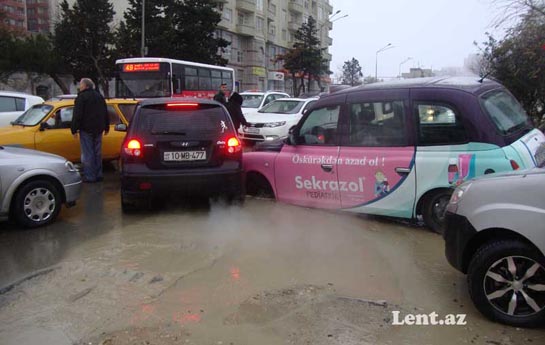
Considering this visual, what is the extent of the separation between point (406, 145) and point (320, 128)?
121 cm

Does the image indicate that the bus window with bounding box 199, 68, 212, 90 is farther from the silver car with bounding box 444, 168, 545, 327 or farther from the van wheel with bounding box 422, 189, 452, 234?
the silver car with bounding box 444, 168, 545, 327

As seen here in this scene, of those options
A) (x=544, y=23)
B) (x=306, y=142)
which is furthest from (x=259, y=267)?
(x=544, y=23)

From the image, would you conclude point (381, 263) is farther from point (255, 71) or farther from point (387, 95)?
point (255, 71)

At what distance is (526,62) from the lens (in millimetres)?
14391

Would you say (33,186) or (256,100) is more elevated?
(256,100)

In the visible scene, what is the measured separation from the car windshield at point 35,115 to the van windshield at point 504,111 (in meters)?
7.66

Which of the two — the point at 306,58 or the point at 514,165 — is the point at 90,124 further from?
the point at 306,58

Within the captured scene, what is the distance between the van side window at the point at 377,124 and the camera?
18.5 ft

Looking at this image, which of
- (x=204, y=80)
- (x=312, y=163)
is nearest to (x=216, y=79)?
(x=204, y=80)

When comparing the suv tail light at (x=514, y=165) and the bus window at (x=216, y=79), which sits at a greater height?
the bus window at (x=216, y=79)

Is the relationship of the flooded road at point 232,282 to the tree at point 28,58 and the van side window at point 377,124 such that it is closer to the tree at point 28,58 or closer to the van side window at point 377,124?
the van side window at point 377,124

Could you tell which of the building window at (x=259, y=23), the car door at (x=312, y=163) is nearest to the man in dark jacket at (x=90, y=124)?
the car door at (x=312, y=163)

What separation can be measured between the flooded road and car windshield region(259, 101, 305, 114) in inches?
359

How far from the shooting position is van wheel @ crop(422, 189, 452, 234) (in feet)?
17.8
